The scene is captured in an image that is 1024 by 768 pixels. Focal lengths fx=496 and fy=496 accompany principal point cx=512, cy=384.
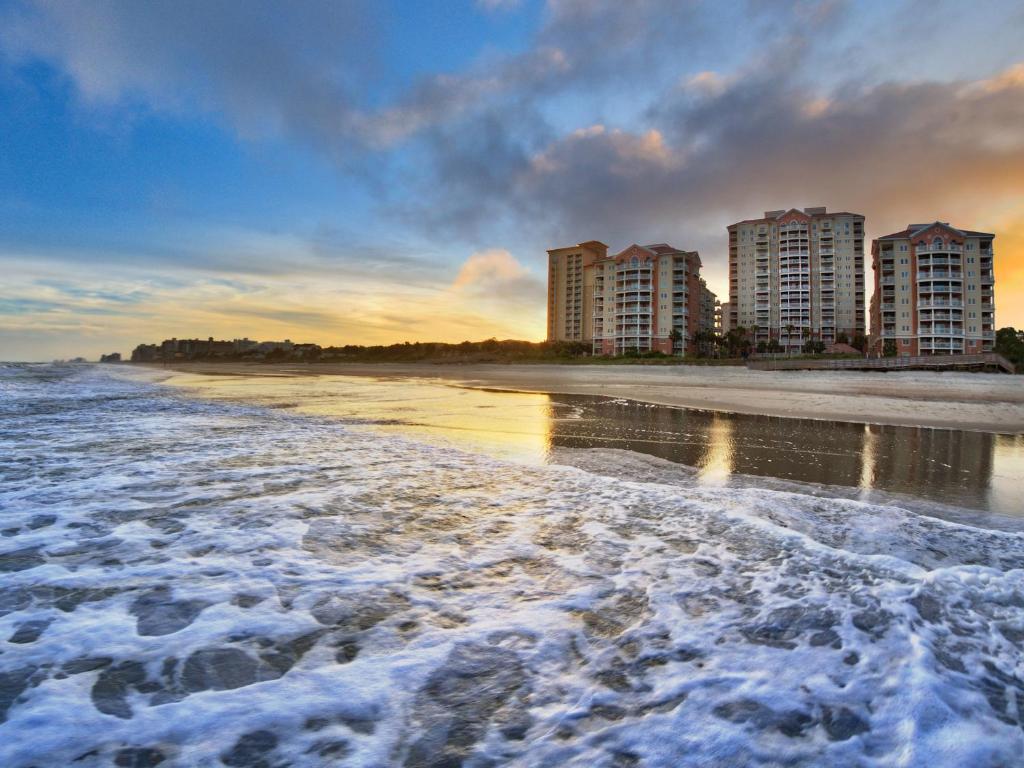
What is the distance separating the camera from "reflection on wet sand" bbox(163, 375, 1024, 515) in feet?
19.7

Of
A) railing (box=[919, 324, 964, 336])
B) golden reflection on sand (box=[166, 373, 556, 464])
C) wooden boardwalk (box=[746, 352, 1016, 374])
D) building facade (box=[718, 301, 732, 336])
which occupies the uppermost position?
building facade (box=[718, 301, 732, 336])

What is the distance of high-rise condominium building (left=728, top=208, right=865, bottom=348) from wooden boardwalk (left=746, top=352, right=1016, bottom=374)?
34942 millimetres

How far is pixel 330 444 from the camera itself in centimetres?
800

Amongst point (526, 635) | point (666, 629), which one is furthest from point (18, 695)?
point (666, 629)

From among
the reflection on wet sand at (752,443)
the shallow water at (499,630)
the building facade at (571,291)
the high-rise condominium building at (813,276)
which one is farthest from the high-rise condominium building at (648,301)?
the shallow water at (499,630)

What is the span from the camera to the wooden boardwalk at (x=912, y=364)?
5159 centimetres

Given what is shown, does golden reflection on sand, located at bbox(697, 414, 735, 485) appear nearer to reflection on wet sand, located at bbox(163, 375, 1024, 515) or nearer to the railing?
reflection on wet sand, located at bbox(163, 375, 1024, 515)

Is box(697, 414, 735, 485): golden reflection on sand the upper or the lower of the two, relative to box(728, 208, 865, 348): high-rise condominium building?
lower

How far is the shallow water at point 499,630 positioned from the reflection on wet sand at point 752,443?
1.36 m

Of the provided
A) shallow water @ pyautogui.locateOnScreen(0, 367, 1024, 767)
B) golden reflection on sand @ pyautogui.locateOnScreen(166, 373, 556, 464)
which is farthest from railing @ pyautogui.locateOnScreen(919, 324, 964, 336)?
shallow water @ pyautogui.locateOnScreen(0, 367, 1024, 767)

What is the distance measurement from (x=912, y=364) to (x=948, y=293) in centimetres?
3765

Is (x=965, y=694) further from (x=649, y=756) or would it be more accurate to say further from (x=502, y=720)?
(x=502, y=720)

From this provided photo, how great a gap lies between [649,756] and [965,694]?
152 centimetres

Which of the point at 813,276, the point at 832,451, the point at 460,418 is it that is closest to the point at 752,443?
the point at 832,451
